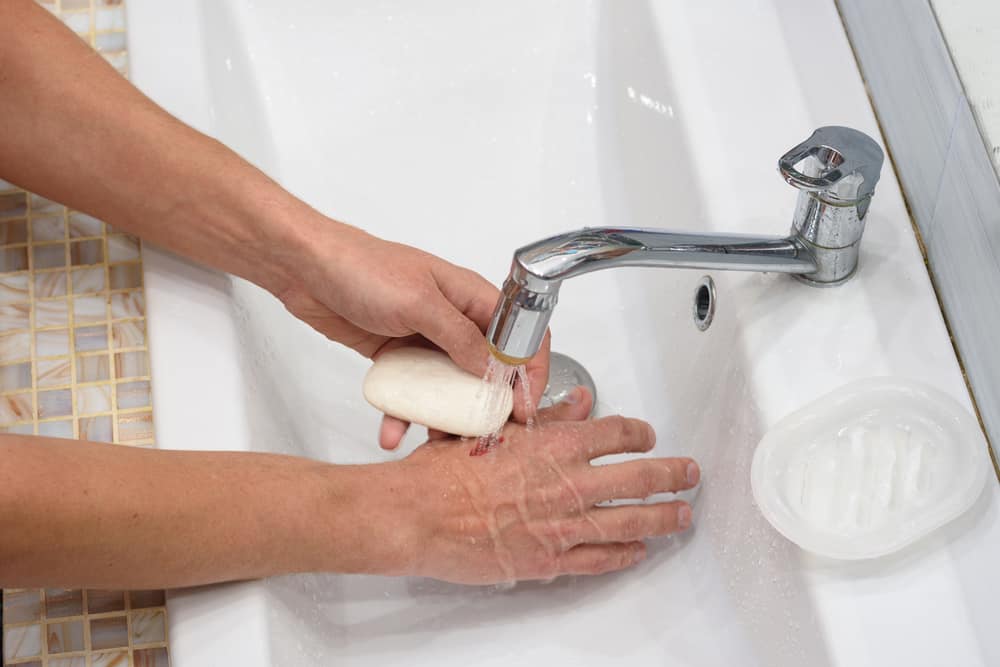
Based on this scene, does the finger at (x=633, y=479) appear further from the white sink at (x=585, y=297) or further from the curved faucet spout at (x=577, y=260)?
the curved faucet spout at (x=577, y=260)

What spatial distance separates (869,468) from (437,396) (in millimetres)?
284

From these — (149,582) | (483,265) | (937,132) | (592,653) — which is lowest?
(592,653)

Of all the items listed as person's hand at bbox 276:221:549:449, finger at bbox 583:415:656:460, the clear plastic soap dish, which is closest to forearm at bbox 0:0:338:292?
person's hand at bbox 276:221:549:449

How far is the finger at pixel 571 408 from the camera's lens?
87 cm

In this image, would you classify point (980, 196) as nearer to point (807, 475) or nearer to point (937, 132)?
point (937, 132)

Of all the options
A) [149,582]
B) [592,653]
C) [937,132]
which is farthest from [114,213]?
[937,132]

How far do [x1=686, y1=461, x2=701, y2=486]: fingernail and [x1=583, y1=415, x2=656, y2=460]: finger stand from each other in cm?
4

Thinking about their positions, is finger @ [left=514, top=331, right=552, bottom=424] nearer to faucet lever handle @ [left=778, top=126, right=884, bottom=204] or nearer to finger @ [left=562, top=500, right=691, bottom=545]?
finger @ [left=562, top=500, right=691, bottom=545]

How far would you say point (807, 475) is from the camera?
0.70 metres

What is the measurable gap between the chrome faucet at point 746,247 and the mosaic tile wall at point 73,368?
26 centimetres

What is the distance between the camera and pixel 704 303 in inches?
34.3

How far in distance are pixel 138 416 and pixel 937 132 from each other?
1.81 ft

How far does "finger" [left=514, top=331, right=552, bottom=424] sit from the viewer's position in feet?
2.70

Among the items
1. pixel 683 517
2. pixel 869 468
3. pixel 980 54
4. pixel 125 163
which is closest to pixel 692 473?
pixel 683 517
